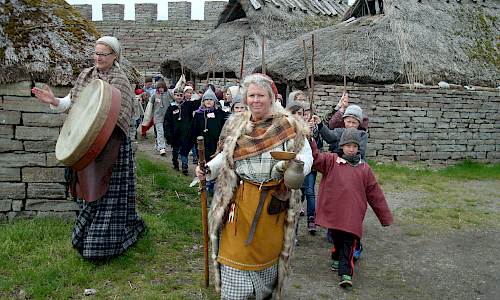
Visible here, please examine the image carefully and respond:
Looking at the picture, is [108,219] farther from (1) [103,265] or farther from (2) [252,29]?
(2) [252,29]

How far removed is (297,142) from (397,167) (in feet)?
25.8

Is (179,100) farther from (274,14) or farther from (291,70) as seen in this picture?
(274,14)

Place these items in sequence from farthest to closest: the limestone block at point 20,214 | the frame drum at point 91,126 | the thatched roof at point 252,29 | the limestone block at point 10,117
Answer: the thatched roof at point 252,29 → the limestone block at point 20,214 → the limestone block at point 10,117 → the frame drum at point 91,126

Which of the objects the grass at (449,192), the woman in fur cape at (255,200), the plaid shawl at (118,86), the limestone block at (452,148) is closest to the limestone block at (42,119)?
the plaid shawl at (118,86)

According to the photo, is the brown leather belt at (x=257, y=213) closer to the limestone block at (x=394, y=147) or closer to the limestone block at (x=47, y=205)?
the limestone block at (x=47, y=205)

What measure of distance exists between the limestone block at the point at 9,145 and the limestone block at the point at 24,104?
1.05ft

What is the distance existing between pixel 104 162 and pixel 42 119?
1402 mm

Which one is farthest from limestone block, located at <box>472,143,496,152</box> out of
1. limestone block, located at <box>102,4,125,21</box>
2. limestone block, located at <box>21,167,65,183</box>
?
limestone block, located at <box>102,4,125,21</box>

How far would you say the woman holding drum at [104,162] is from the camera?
4.07 meters

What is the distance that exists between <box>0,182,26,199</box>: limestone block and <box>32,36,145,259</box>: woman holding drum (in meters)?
1.17

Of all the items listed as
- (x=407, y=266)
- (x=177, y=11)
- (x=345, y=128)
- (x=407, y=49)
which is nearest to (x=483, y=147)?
(x=407, y=49)

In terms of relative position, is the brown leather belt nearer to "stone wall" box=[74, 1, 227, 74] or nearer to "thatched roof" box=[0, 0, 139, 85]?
"thatched roof" box=[0, 0, 139, 85]

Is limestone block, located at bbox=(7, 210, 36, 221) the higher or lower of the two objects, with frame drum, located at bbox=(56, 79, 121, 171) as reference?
lower

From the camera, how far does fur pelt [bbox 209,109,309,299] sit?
11.3 feet
